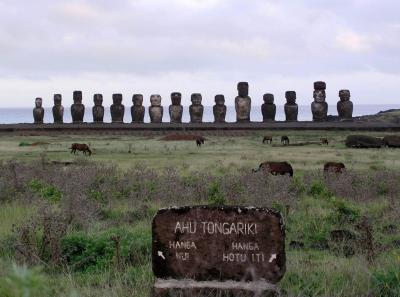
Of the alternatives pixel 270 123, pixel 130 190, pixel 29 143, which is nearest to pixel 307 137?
pixel 270 123

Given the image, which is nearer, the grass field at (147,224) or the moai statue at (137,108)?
the grass field at (147,224)

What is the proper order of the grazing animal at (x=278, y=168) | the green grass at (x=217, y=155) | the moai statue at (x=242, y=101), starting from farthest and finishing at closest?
1. the moai statue at (x=242, y=101)
2. the green grass at (x=217, y=155)
3. the grazing animal at (x=278, y=168)

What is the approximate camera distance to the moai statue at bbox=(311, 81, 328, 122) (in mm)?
38906

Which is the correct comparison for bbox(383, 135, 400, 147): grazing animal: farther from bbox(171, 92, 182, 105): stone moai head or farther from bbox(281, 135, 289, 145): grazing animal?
bbox(171, 92, 182, 105): stone moai head

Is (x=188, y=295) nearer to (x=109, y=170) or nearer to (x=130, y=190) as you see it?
(x=130, y=190)

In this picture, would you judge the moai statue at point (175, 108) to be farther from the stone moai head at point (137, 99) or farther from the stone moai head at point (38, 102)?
the stone moai head at point (38, 102)

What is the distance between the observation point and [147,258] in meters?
6.92

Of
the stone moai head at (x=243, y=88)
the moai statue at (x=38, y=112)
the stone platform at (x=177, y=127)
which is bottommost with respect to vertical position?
the stone platform at (x=177, y=127)

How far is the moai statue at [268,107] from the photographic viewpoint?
39.6m

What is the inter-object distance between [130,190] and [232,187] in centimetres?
233

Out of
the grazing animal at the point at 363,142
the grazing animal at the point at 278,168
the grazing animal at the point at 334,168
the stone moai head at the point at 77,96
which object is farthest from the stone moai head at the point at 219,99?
the grazing animal at the point at 278,168

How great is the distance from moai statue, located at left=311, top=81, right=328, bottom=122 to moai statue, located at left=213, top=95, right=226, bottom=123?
5.51m

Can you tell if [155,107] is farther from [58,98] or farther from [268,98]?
[268,98]

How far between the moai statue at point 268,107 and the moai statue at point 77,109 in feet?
38.5
